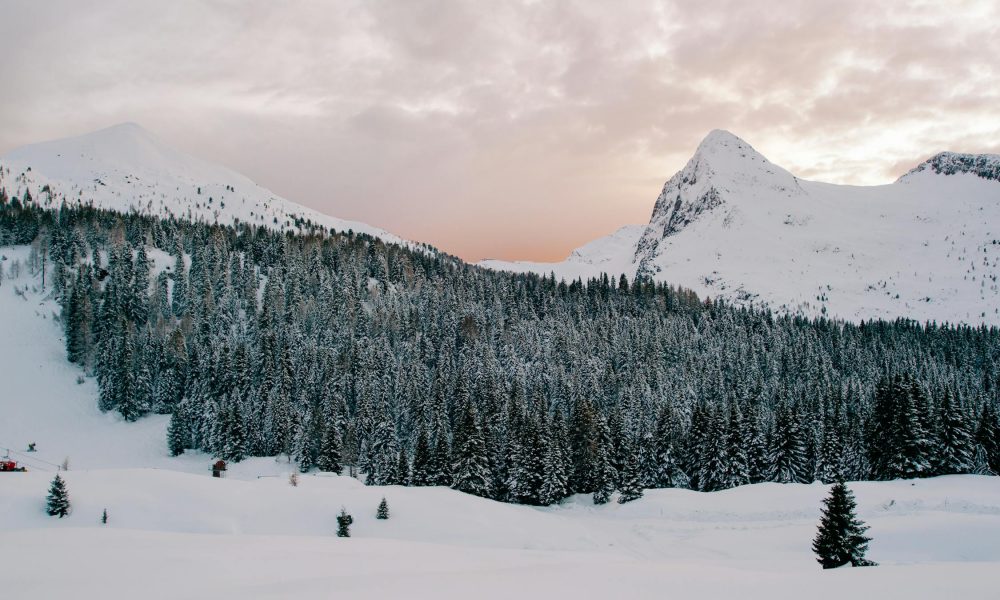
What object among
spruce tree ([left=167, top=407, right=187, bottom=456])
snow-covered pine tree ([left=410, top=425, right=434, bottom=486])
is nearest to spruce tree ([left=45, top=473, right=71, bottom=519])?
snow-covered pine tree ([left=410, top=425, right=434, bottom=486])

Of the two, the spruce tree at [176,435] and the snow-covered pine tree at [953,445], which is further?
the spruce tree at [176,435]

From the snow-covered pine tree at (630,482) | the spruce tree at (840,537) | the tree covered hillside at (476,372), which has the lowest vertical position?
the snow-covered pine tree at (630,482)

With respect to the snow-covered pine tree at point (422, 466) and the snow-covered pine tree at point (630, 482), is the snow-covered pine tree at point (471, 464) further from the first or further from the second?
the snow-covered pine tree at point (630, 482)

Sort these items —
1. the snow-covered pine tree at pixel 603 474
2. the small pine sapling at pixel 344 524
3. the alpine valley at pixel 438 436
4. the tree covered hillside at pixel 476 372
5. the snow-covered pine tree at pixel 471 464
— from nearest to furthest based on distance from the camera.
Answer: the alpine valley at pixel 438 436, the small pine sapling at pixel 344 524, the snow-covered pine tree at pixel 471 464, the snow-covered pine tree at pixel 603 474, the tree covered hillside at pixel 476 372

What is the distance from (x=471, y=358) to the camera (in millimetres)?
128750

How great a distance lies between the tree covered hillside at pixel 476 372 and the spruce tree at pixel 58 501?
3745 centimetres

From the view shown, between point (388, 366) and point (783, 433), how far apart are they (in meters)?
73.5

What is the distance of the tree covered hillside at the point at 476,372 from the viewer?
229 feet

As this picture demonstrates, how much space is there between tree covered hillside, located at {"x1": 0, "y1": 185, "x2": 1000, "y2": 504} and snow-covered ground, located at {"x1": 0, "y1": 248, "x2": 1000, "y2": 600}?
293 inches

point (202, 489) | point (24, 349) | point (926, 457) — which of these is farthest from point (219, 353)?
point (926, 457)

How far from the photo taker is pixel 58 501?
111 ft

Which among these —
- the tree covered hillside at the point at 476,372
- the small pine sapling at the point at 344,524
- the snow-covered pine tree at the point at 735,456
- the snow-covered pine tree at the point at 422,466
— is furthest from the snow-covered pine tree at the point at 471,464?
the snow-covered pine tree at the point at 735,456

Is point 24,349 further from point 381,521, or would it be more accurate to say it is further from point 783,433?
point 783,433

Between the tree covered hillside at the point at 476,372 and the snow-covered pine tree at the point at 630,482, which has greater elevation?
the tree covered hillside at the point at 476,372
